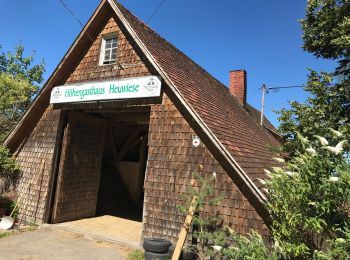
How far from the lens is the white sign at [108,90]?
1012cm

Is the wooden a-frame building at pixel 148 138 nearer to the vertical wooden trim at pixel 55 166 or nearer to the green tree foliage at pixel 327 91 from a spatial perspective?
the vertical wooden trim at pixel 55 166

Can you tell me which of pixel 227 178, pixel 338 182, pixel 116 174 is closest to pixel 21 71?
pixel 116 174

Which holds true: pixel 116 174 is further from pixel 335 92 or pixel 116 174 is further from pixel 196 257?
pixel 335 92

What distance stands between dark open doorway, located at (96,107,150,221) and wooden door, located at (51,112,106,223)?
298cm

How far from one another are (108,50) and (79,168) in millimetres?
4666

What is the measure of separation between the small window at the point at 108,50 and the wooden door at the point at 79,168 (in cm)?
234

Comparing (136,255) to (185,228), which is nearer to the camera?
(185,228)

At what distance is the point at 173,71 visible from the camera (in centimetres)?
1063

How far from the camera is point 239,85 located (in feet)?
69.7

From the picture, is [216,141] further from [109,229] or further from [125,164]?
[125,164]

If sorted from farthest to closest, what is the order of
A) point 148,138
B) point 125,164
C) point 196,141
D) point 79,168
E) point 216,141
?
point 125,164, point 79,168, point 148,138, point 196,141, point 216,141

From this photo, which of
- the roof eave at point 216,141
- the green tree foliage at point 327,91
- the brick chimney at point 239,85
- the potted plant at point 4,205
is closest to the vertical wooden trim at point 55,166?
the potted plant at point 4,205

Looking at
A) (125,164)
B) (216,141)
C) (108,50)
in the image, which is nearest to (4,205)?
(108,50)

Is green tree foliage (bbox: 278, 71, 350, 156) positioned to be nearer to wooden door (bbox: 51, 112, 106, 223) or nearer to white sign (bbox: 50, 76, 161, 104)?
white sign (bbox: 50, 76, 161, 104)
